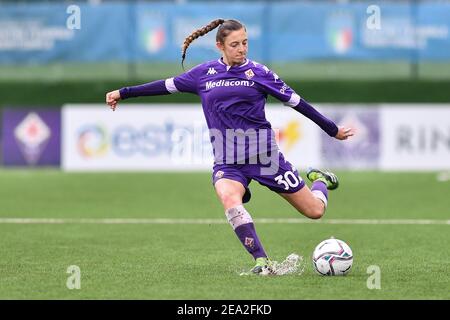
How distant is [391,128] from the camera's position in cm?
2236

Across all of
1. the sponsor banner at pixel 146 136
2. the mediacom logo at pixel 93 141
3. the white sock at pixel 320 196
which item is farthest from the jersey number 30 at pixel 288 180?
→ the mediacom logo at pixel 93 141

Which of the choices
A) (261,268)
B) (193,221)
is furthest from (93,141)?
(261,268)

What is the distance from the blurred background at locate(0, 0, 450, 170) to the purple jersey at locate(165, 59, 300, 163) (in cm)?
1284

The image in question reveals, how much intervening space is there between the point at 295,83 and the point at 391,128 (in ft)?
9.18

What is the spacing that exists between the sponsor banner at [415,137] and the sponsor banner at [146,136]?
1480mm

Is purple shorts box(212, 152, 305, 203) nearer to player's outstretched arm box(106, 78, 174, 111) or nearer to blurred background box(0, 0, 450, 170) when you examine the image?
player's outstretched arm box(106, 78, 174, 111)

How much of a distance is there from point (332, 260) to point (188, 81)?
207 cm

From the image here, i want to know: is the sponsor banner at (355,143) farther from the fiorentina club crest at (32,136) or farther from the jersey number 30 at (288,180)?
the jersey number 30 at (288,180)

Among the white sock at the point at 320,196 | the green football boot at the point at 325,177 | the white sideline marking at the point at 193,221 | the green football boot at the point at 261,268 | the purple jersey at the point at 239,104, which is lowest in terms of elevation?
the green football boot at the point at 261,268

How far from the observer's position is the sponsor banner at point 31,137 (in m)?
23.0

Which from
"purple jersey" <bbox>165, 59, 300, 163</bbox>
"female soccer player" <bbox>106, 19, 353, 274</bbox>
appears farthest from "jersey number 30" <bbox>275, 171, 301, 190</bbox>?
"purple jersey" <bbox>165, 59, 300, 163</bbox>

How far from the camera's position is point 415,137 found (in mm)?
22312

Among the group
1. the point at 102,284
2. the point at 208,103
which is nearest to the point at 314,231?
the point at 208,103
